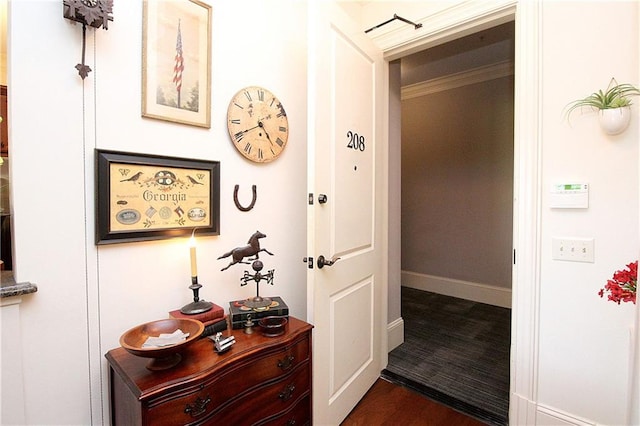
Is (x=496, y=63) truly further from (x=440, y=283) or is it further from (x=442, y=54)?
(x=440, y=283)

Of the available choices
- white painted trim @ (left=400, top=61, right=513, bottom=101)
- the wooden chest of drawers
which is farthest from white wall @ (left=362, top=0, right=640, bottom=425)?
white painted trim @ (left=400, top=61, right=513, bottom=101)

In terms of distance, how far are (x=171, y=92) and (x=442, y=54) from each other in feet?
9.29

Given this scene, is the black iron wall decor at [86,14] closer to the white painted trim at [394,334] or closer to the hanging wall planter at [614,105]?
the hanging wall planter at [614,105]

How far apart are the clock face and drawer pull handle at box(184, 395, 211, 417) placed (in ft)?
3.55

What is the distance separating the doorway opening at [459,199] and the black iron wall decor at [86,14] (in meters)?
2.21

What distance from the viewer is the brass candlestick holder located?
1.30 m

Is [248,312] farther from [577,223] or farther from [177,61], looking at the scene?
[577,223]

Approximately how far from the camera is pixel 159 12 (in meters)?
1.30

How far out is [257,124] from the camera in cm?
165

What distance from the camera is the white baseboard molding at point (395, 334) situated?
2523 millimetres

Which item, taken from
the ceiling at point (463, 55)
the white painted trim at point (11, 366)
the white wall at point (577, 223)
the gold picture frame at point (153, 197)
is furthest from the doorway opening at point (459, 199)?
the white painted trim at point (11, 366)

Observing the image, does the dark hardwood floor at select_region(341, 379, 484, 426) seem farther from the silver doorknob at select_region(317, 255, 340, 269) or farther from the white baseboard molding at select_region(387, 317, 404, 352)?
the silver doorknob at select_region(317, 255, 340, 269)

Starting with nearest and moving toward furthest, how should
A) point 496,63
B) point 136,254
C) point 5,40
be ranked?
point 5,40
point 136,254
point 496,63

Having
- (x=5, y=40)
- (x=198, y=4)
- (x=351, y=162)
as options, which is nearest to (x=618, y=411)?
(x=351, y=162)
